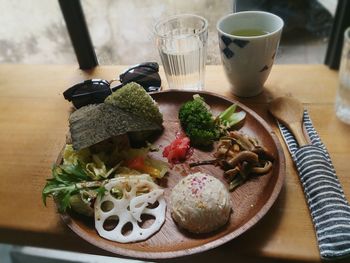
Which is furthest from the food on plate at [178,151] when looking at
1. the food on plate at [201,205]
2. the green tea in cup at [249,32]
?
the green tea in cup at [249,32]

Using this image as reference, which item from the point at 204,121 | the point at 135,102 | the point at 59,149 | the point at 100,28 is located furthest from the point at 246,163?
the point at 100,28

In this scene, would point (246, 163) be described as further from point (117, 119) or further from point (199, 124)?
point (117, 119)

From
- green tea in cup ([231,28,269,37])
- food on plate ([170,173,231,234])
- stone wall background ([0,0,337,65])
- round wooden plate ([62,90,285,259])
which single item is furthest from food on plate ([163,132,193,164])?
stone wall background ([0,0,337,65])

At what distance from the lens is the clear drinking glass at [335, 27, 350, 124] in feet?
2.37

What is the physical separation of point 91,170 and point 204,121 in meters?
0.24

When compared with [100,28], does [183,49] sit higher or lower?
higher

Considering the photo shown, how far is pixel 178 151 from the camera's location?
Answer: 0.73 m

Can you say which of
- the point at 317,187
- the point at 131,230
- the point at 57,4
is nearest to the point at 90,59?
the point at 57,4

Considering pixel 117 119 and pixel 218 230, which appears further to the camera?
pixel 117 119

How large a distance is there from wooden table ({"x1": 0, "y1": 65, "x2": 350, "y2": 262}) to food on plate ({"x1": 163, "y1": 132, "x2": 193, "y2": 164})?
0.19 m

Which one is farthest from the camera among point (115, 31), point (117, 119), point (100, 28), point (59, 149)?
point (115, 31)

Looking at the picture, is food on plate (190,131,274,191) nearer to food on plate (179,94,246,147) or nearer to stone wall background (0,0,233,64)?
food on plate (179,94,246,147)

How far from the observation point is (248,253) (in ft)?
1.88

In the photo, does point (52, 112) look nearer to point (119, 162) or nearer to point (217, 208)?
point (119, 162)
